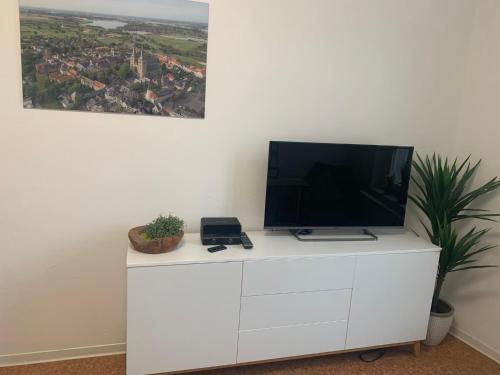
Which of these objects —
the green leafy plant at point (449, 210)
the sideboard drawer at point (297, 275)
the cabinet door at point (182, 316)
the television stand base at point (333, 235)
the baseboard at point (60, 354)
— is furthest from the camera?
the green leafy plant at point (449, 210)

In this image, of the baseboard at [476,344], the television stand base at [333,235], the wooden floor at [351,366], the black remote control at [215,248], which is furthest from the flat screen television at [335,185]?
the baseboard at [476,344]

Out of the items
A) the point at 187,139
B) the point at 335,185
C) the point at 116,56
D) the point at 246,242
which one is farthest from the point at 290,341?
the point at 116,56

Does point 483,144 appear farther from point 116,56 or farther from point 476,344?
point 116,56

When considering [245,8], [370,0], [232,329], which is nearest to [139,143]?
[245,8]

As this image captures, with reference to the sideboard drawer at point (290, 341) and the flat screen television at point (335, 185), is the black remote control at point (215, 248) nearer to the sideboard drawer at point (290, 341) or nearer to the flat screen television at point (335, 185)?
the flat screen television at point (335, 185)

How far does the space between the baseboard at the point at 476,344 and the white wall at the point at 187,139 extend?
1561 millimetres

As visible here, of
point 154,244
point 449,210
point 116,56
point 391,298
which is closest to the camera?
point 154,244

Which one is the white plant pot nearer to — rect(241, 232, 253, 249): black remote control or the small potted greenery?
rect(241, 232, 253, 249): black remote control

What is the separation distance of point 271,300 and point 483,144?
1868mm

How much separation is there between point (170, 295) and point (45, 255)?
0.81 metres

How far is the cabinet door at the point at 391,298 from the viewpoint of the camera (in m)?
2.23

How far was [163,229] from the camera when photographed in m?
→ 1.96

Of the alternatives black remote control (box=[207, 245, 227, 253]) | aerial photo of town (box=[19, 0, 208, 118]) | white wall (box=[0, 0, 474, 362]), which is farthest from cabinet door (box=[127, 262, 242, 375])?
aerial photo of town (box=[19, 0, 208, 118])

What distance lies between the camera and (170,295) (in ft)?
6.24
